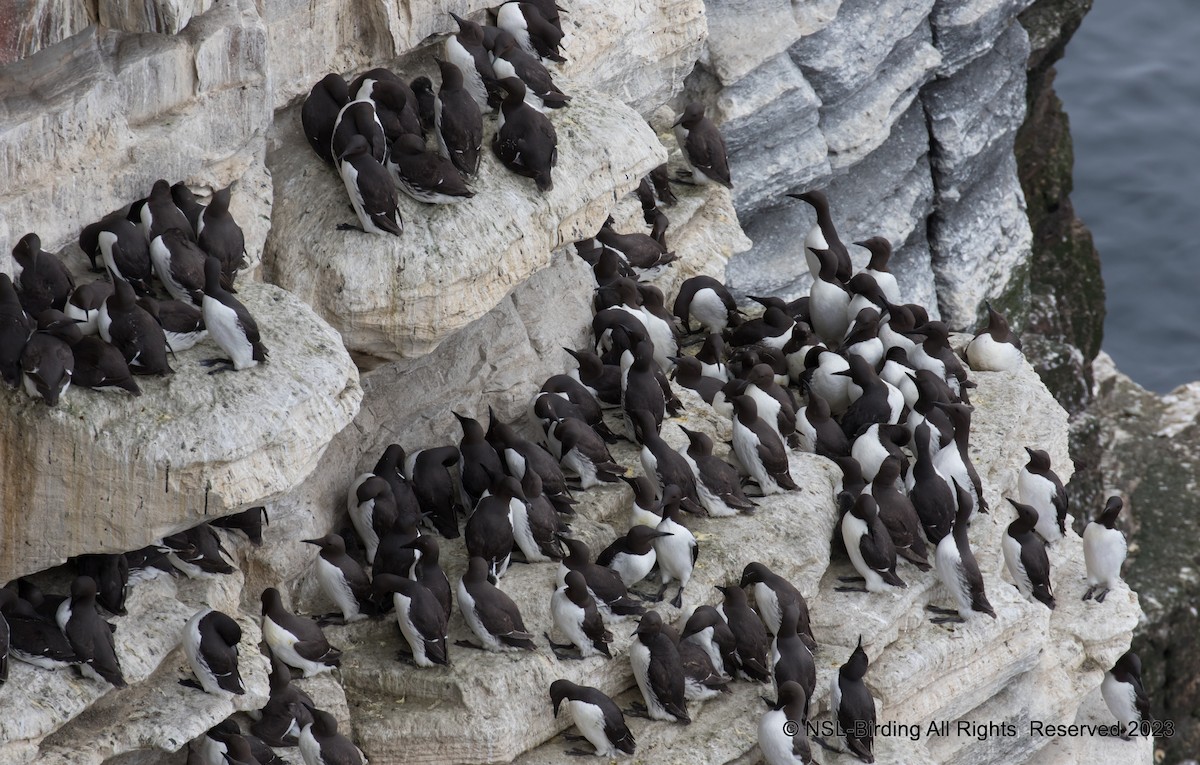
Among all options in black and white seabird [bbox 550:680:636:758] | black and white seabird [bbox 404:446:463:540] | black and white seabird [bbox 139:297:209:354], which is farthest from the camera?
black and white seabird [bbox 404:446:463:540]

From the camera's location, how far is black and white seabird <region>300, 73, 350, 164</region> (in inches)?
373

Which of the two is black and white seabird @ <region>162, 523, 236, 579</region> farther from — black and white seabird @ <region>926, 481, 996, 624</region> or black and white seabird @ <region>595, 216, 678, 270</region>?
black and white seabird @ <region>926, 481, 996, 624</region>

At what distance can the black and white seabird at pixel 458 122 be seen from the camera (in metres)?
9.66

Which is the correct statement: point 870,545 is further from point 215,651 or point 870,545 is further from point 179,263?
point 179,263

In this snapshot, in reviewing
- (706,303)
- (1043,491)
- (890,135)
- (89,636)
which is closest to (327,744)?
(89,636)

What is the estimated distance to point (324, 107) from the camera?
9.55 meters

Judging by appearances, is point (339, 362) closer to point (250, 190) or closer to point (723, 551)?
point (250, 190)

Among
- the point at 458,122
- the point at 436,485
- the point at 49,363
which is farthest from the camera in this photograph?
the point at 436,485

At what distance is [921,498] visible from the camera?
34.7ft

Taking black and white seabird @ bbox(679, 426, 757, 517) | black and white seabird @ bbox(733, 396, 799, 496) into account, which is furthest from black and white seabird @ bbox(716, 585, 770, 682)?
black and white seabird @ bbox(733, 396, 799, 496)

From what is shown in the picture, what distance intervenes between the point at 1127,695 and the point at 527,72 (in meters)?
6.56

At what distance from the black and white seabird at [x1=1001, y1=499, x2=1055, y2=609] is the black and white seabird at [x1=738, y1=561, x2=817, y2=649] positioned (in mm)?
1859

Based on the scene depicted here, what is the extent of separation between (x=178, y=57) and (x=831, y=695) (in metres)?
5.21

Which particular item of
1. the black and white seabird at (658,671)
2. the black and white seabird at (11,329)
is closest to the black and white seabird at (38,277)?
the black and white seabird at (11,329)
